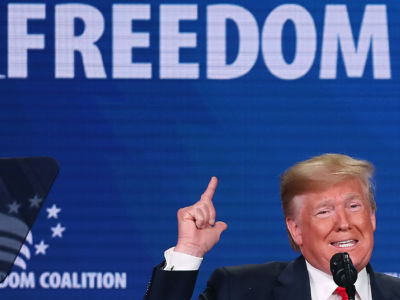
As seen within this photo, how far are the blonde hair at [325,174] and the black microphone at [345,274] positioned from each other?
0.41 meters

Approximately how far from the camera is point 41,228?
297 cm

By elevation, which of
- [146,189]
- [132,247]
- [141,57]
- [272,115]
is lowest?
[132,247]

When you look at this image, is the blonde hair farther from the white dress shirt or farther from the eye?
the white dress shirt

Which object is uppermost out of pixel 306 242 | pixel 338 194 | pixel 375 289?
pixel 338 194

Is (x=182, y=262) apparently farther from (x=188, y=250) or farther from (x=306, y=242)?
(x=306, y=242)

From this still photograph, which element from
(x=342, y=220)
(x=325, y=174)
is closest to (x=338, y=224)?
(x=342, y=220)

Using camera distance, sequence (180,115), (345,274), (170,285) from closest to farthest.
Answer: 1. (345,274)
2. (170,285)
3. (180,115)

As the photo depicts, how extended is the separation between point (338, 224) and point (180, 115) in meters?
1.33

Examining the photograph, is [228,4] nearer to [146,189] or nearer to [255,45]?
[255,45]

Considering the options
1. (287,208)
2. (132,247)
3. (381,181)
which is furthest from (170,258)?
(381,181)

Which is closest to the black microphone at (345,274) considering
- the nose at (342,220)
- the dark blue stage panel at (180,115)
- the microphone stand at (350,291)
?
the microphone stand at (350,291)

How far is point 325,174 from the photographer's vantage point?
183 centimetres

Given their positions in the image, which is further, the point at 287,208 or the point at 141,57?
the point at 141,57

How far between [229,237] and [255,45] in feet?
2.50
